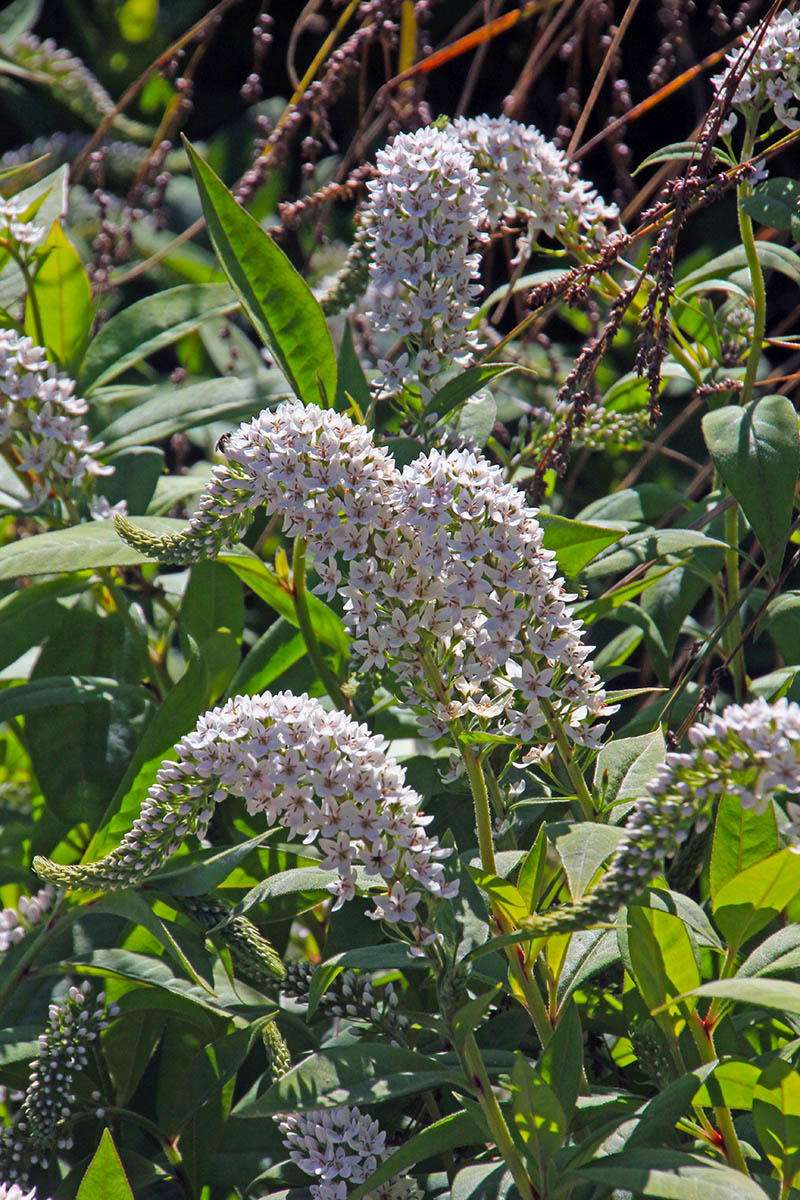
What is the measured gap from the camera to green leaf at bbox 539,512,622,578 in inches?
46.1

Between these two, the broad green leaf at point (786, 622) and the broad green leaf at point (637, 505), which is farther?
the broad green leaf at point (637, 505)

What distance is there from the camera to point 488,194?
1439 mm

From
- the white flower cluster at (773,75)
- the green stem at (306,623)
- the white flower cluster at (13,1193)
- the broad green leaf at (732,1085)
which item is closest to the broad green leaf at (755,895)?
the broad green leaf at (732,1085)

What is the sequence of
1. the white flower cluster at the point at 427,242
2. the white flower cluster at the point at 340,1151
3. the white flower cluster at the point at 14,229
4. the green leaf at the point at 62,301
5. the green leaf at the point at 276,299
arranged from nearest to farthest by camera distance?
the white flower cluster at the point at 340,1151, the white flower cluster at the point at 427,242, the green leaf at the point at 276,299, the white flower cluster at the point at 14,229, the green leaf at the point at 62,301

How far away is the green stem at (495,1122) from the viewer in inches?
34.9

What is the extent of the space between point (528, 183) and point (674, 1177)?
3.65 ft

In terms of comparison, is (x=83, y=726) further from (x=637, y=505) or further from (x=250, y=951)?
(x=637, y=505)

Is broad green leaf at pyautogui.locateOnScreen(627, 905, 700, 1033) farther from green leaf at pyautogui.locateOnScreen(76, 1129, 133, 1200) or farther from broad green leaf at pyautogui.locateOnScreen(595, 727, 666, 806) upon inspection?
green leaf at pyautogui.locateOnScreen(76, 1129, 133, 1200)

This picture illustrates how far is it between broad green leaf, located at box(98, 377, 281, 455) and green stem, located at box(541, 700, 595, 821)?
0.79m

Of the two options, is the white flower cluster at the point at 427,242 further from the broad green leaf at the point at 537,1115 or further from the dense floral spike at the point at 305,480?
the broad green leaf at the point at 537,1115

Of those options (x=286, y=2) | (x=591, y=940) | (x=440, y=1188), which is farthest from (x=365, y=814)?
(x=286, y=2)

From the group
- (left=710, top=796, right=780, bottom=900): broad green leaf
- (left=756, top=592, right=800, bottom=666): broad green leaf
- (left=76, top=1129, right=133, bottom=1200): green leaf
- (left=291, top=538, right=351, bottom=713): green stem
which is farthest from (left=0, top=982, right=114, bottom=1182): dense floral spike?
(left=756, top=592, right=800, bottom=666): broad green leaf

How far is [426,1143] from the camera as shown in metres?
0.91

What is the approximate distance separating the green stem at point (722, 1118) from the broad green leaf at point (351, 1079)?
0.22 m
